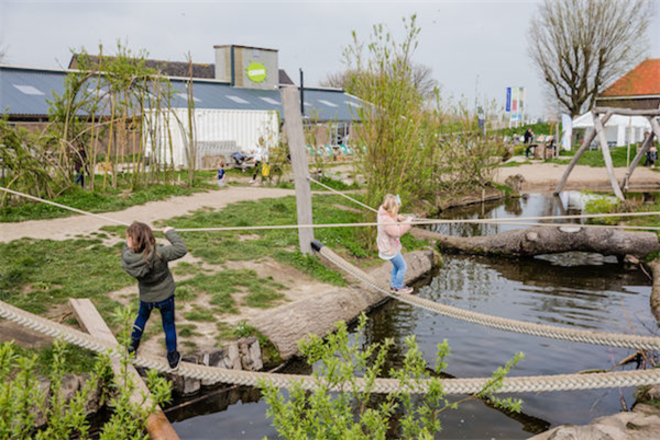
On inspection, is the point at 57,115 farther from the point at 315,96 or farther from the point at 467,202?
the point at 315,96

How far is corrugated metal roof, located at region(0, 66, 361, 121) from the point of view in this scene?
2373 centimetres

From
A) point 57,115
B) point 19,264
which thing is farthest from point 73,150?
point 19,264

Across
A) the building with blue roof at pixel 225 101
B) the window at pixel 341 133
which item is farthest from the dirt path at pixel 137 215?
the window at pixel 341 133

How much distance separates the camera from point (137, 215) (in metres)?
11.8

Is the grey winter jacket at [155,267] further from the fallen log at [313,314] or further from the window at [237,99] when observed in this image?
the window at [237,99]

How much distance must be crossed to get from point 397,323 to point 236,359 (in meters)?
2.76

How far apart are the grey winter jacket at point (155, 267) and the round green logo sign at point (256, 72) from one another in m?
29.2

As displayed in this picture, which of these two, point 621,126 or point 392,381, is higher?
point 621,126

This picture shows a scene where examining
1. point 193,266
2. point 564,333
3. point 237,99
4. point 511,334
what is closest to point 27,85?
point 237,99

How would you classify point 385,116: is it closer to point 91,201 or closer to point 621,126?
point 91,201

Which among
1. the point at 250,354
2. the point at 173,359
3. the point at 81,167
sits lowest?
the point at 250,354

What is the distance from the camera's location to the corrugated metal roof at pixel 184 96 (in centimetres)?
2373

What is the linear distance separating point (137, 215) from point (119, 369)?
22.8 ft

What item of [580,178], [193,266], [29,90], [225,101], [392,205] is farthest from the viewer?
[225,101]
